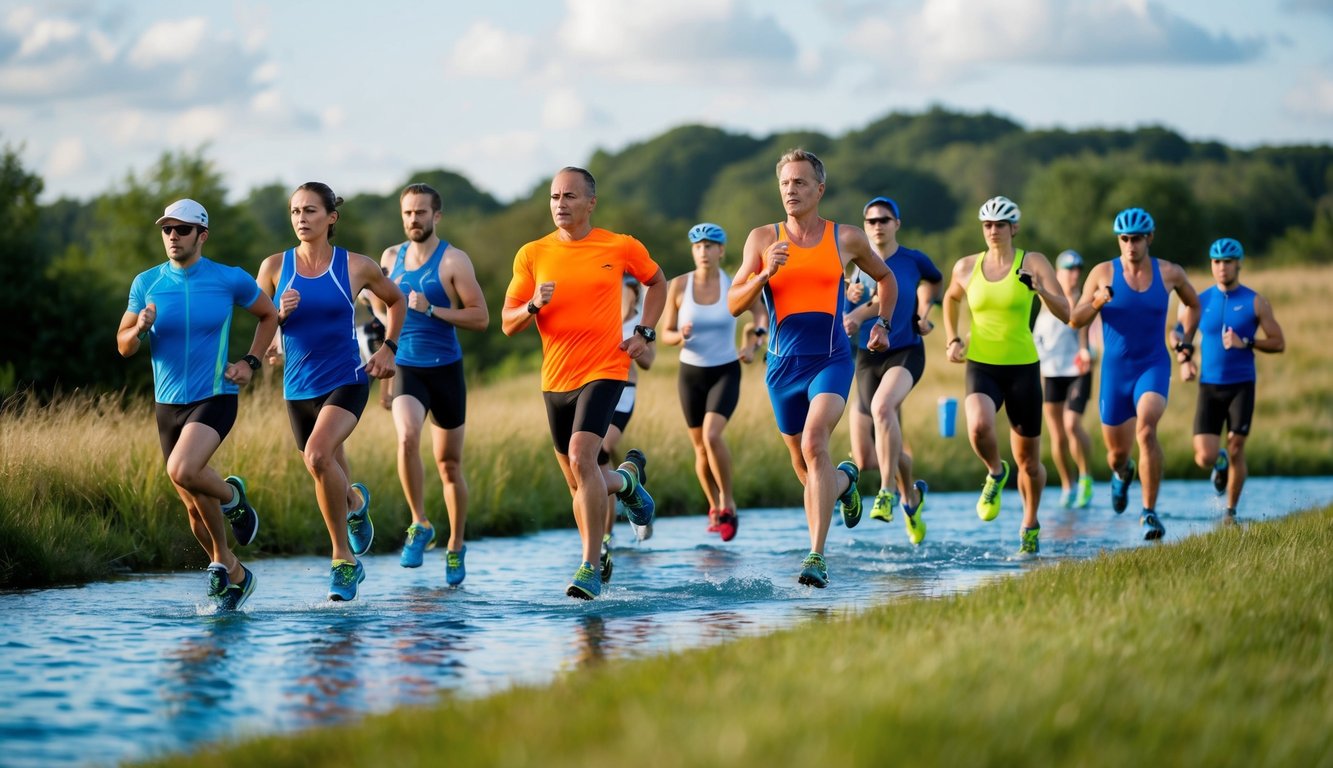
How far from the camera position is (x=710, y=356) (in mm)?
14719

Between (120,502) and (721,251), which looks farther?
(721,251)

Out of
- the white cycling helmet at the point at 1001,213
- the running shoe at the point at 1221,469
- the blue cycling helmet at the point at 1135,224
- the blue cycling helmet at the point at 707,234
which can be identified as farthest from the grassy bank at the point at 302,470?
the blue cycling helmet at the point at 1135,224

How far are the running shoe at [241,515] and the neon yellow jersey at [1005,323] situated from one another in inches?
239

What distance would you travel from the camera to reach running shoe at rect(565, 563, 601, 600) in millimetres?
9758

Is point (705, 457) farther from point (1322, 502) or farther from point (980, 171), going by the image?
point (980, 171)

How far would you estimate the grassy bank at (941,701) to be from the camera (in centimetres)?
467

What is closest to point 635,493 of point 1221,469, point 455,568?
point 455,568

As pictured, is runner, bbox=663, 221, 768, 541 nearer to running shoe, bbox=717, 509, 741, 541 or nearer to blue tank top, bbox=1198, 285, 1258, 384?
running shoe, bbox=717, 509, 741, 541

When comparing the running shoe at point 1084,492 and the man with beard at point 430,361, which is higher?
the man with beard at point 430,361

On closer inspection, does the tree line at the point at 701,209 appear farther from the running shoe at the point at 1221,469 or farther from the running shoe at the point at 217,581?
the running shoe at the point at 1221,469

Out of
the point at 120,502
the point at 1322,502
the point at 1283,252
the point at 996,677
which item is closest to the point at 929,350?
the point at 1322,502

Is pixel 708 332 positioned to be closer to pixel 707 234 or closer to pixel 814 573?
pixel 707 234

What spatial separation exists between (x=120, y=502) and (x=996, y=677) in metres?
8.90

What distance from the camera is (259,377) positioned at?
20.7 m
